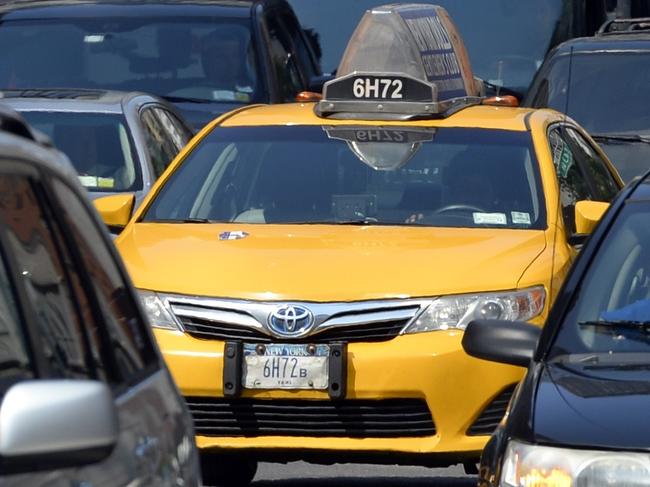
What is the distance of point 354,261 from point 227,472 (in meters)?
1.13

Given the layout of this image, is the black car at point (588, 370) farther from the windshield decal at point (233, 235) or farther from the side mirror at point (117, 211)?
the side mirror at point (117, 211)

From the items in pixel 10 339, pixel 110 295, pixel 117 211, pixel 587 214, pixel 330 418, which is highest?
pixel 10 339

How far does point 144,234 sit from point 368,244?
1019mm

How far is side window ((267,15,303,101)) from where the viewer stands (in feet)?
52.5

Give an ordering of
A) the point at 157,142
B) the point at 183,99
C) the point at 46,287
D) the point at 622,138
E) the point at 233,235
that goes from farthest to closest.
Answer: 1. the point at 183,99
2. the point at 622,138
3. the point at 157,142
4. the point at 233,235
5. the point at 46,287

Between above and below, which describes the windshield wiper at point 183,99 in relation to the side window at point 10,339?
below

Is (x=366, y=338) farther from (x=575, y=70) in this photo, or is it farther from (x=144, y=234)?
(x=575, y=70)

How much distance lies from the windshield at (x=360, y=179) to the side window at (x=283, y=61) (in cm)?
605

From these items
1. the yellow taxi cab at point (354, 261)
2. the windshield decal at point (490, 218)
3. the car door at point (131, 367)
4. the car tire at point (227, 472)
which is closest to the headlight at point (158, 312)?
the yellow taxi cab at point (354, 261)

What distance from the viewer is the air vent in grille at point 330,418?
7.95m

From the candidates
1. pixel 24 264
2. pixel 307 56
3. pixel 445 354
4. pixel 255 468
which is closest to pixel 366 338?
pixel 445 354

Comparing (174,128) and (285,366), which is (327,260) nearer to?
(285,366)

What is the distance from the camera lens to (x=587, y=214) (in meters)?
8.76

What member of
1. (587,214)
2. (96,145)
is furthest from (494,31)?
(587,214)
